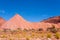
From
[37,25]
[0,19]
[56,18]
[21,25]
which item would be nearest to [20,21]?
[21,25]

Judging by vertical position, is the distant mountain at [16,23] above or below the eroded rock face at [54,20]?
below

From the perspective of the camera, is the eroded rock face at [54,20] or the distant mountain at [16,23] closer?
the distant mountain at [16,23]

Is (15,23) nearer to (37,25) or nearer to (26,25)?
(26,25)

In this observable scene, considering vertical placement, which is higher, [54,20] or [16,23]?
[54,20]

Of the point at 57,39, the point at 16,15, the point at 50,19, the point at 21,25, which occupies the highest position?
the point at 50,19

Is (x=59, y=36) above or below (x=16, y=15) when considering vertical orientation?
below

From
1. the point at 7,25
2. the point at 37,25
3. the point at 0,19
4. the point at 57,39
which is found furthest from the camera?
the point at 0,19

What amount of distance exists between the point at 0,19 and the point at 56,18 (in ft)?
142

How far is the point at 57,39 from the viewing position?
25.8 meters

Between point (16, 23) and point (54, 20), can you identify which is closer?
point (16, 23)

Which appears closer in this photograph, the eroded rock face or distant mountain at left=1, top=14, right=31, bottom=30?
distant mountain at left=1, top=14, right=31, bottom=30

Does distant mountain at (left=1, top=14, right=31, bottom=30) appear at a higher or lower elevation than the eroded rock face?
lower

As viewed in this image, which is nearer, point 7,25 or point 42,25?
point 7,25

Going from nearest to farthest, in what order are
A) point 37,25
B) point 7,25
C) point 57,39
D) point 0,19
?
point 57,39 < point 7,25 < point 37,25 < point 0,19
